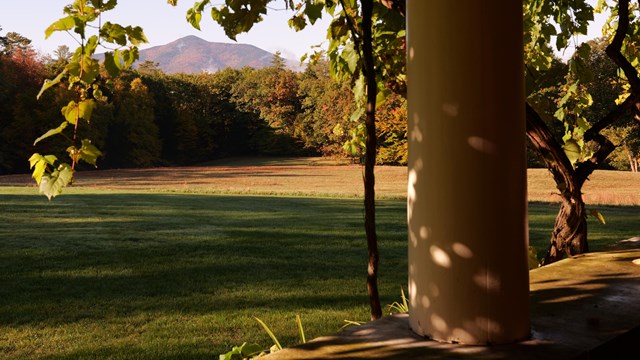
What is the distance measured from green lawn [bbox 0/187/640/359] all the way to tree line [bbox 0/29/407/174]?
67.9 feet

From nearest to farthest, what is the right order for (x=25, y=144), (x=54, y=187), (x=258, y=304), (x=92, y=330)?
(x=54, y=187) → (x=92, y=330) → (x=258, y=304) → (x=25, y=144)

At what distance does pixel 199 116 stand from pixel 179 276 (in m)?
37.7

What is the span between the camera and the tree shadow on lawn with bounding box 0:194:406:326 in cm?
591

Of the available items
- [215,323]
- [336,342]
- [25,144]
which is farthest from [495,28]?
[25,144]

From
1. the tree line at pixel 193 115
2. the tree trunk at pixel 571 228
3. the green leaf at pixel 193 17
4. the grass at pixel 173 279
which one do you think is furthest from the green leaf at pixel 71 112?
the tree line at pixel 193 115

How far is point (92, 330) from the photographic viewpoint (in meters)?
→ 4.99

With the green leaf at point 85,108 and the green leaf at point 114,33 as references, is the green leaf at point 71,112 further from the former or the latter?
the green leaf at point 114,33

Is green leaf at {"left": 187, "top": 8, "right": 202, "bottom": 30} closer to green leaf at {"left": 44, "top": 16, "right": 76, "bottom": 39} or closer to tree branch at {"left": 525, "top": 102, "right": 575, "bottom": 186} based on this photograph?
green leaf at {"left": 44, "top": 16, "right": 76, "bottom": 39}

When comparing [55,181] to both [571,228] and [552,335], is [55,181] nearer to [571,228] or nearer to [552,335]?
[552,335]

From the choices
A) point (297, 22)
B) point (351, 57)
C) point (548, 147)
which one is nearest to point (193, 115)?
point (297, 22)

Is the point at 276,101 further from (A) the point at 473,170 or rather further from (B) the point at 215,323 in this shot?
(A) the point at 473,170

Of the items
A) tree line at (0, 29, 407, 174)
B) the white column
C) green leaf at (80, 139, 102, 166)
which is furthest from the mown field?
tree line at (0, 29, 407, 174)

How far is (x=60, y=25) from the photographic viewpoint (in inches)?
61.0

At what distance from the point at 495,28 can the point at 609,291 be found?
927mm
